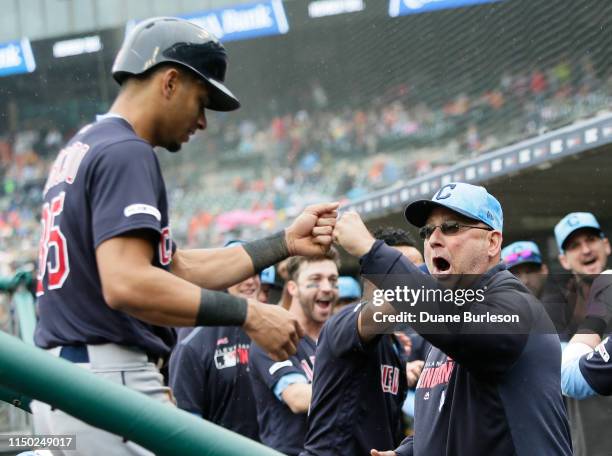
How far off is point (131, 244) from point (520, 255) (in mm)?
3093

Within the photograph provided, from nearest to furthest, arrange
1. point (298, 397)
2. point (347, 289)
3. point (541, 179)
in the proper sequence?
point (298, 397) → point (347, 289) → point (541, 179)

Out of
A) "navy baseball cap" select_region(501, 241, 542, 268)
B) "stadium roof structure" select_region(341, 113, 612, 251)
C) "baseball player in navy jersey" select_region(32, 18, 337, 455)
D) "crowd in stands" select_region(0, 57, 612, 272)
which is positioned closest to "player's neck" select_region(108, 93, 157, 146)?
"baseball player in navy jersey" select_region(32, 18, 337, 455)

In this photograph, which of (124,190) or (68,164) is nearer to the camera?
(124,190)

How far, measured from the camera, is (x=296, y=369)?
434cm

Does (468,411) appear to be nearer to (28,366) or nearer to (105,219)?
(105,219)

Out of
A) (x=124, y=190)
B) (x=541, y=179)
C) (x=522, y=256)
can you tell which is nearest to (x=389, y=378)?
(x=522, y=256)

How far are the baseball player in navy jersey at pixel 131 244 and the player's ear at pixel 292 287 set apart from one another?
2.26m

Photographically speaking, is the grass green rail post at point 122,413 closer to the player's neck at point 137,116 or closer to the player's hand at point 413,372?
the player's neck at point 137,116

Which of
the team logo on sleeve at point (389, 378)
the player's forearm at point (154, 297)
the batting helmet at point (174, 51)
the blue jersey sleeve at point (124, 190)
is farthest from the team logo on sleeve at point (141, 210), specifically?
the team logo on sleeve at point (389, 378)

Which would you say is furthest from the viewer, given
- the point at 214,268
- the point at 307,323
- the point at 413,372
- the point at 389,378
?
the point at 307,323

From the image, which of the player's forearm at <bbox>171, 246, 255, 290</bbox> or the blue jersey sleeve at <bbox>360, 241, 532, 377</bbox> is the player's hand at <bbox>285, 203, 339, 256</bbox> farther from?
the blue jersey sleeve at <bbox>360, 241, 532, 377</bbox>

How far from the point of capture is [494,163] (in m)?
6.83

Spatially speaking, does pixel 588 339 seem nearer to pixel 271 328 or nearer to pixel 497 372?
Result: pixel 497 372

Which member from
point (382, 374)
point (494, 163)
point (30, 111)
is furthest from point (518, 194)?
point (30, 111)
